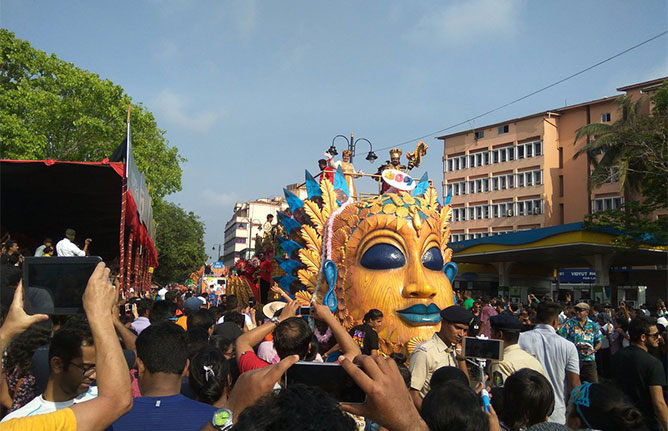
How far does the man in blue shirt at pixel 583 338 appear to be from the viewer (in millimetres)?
6648

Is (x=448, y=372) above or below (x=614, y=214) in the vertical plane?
below

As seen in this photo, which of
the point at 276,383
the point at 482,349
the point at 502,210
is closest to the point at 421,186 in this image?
the point at 482,349

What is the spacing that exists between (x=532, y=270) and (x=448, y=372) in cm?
2823

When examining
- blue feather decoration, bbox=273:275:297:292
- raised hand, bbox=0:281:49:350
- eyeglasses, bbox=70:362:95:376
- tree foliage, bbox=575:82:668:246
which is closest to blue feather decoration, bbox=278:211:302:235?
blue feather decoration, bbox=273:275:297:292

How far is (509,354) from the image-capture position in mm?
3877

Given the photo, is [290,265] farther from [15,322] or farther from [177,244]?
[177,244]

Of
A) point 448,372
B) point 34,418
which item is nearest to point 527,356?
point 448,372

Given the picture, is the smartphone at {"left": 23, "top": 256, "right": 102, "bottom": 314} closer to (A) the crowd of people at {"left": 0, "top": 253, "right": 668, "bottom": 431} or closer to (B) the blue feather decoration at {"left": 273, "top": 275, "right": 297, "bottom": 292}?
(A) the crowd of people at {"left": 0, "top": 253, "right": 668, "bottom": 431}

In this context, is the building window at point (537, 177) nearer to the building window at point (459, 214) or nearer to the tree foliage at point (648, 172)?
the building window at point (459, 214)

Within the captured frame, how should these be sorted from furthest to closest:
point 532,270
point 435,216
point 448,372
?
point 532,270 → point 435,216 → point 448,372

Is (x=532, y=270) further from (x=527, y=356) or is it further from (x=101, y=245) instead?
(x=527, y=356)

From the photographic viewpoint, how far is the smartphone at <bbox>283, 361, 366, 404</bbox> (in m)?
1.79

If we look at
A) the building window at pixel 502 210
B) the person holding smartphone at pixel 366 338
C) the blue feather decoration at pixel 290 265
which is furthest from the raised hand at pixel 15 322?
the building window at pixel 502 210

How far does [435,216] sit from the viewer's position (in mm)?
8047
